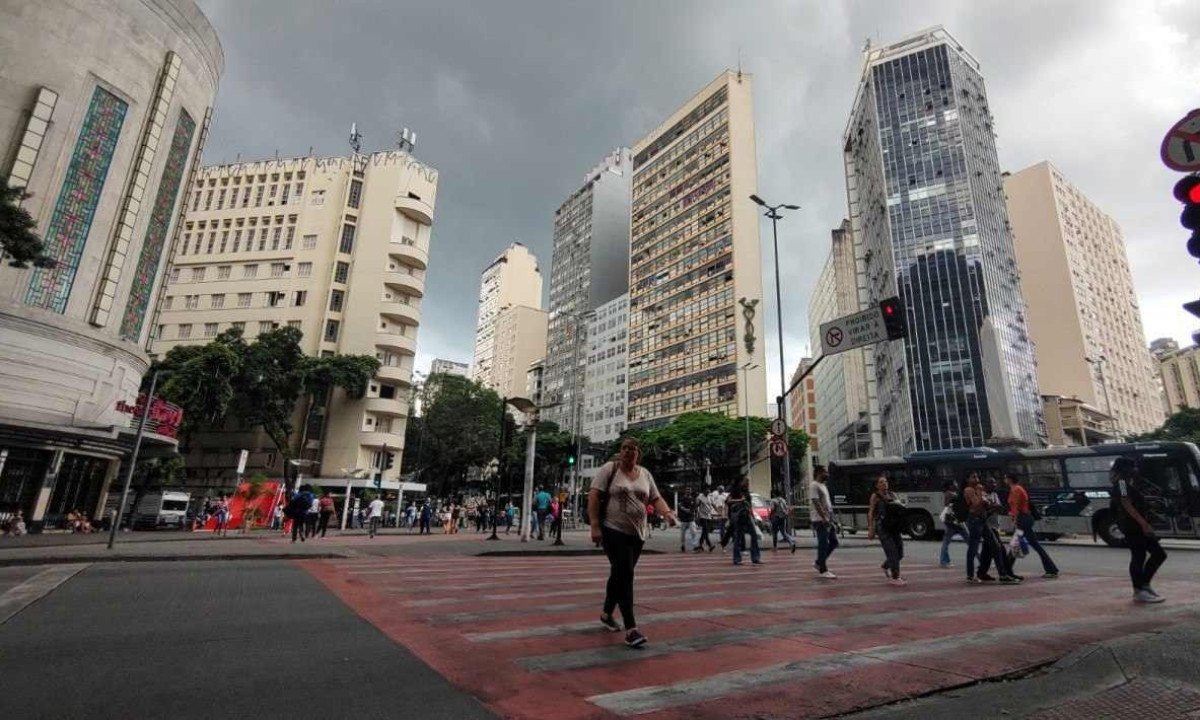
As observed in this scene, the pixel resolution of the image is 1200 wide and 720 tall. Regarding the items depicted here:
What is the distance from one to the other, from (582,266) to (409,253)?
53.5 metres

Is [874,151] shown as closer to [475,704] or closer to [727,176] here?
[727,176]

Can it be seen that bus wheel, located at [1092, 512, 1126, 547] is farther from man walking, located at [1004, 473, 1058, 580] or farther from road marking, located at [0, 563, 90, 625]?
road marking, located at [0, 563, 90, 625]

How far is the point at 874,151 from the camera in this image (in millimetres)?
79938

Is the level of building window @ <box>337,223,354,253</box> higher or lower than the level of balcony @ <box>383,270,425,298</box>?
higher

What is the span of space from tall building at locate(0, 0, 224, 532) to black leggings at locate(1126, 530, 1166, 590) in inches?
1183

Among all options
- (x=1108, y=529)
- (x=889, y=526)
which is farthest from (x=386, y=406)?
(x=889, y=526)

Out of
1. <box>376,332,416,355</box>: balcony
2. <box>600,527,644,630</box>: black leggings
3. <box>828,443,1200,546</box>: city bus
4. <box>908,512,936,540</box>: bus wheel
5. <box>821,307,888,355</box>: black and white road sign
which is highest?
<box>376,332,416,355</box>: balcony

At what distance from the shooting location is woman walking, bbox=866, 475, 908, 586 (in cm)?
889

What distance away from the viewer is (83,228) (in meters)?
25.3

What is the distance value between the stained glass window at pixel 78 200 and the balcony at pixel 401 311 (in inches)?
946

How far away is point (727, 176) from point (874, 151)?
69.4 feet

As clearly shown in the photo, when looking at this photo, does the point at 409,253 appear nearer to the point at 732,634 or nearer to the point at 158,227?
the point at 158,227

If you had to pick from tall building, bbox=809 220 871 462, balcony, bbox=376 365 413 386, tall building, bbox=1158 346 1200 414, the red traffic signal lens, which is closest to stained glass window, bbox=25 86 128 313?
balcony, bbox=376 365 413 386

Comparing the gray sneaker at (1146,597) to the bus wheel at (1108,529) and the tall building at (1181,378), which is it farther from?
the tall building at (1181,378)
